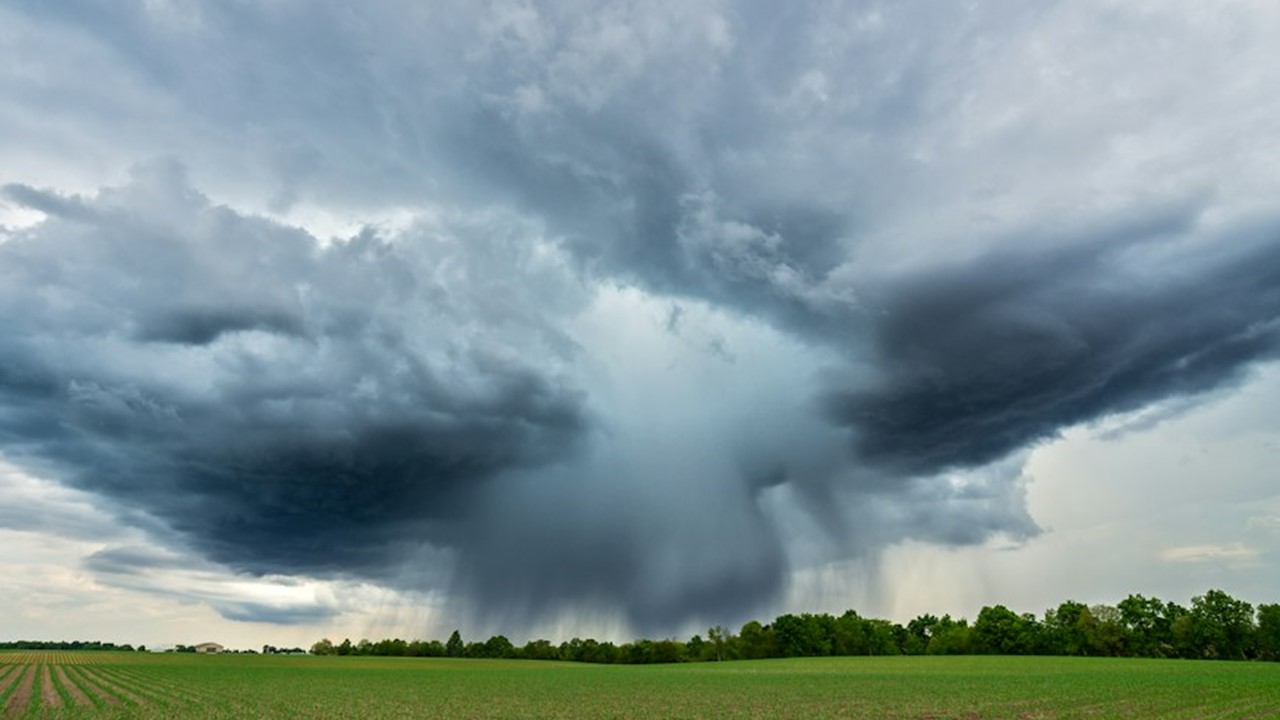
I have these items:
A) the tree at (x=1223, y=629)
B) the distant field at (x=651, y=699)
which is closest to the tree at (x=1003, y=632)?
the tree at (x=1223, y=629)

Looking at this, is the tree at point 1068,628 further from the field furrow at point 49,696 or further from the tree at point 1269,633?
the field furrow at point 49,696

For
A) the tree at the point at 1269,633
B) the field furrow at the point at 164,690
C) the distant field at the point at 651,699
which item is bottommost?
the distant field at the point at 651,699

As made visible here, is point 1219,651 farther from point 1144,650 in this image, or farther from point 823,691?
point 823,691

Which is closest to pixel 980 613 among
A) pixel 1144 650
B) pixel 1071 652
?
pixel 1071 652

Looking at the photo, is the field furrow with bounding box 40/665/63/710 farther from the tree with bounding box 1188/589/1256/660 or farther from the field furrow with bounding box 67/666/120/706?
the tree with bounding box 1188/589/1256/660

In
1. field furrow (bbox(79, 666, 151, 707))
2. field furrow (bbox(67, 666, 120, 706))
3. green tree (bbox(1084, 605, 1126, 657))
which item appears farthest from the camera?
green tree (bbox(1084, 605, 1126, 657))

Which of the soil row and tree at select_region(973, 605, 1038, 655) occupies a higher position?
tree at select_region(973, 605, 1038, 655)

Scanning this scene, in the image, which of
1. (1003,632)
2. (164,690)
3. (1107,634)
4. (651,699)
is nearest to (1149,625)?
(1107,634)

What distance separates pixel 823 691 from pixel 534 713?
3230 cm

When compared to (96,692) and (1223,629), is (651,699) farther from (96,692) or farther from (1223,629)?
(1223,629)

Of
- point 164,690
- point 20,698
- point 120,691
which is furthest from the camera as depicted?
point 164,690

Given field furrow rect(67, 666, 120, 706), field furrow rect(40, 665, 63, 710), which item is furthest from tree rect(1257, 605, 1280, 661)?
field furrow rect(40, 665, 63, 710)

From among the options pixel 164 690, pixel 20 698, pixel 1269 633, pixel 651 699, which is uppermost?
pixel 1269 633

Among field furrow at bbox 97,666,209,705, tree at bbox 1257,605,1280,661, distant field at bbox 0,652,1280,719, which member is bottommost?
distant field at bbox 0,652,1280,719
